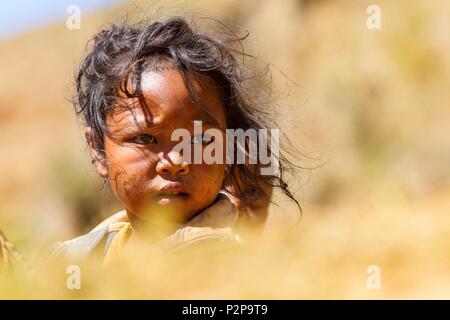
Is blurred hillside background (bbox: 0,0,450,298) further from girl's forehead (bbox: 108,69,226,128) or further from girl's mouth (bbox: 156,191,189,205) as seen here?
girl's forehead (bbox: 108,69,226,128)

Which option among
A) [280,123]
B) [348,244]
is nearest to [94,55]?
[280,123]

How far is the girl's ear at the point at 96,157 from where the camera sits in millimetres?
3574

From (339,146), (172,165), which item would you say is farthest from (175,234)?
(339,146)

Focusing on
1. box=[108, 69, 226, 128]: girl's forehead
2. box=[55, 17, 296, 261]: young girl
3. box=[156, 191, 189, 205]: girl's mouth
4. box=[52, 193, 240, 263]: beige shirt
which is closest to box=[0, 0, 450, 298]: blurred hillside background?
box=[52, 193, 240, 263]: beige shirt

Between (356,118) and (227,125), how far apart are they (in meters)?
5.87

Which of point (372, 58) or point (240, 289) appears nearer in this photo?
point (240, 289)

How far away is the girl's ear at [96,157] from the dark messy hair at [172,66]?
0.6 inches

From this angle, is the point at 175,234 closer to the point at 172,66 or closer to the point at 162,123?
the point at 162,123

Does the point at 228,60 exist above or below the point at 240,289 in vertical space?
above

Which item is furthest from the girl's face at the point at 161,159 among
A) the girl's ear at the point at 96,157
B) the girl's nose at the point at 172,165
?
the girl's ear at the point at 96,157

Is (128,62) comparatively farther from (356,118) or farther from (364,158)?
(356,118)

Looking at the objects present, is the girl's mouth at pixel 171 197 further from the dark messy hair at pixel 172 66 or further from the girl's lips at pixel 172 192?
the dark messy hair at pixel 172 66

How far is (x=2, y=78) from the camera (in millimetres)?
23625
